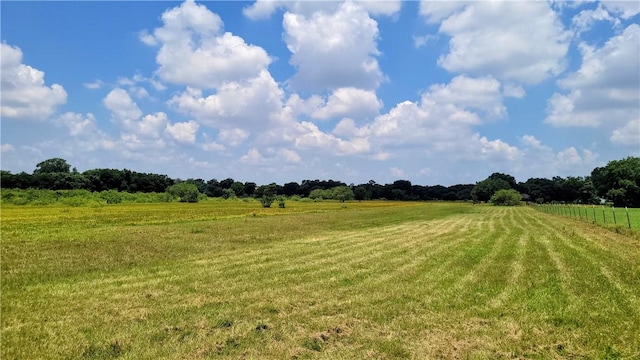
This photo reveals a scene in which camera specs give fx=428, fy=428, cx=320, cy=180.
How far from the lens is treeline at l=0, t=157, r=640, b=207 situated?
102 metres

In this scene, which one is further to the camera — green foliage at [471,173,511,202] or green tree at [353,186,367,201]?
green tree at [353,186,367,201]

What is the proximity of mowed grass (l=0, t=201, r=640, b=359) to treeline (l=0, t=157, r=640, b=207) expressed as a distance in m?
85.3

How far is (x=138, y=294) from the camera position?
10914mm

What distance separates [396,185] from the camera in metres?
198

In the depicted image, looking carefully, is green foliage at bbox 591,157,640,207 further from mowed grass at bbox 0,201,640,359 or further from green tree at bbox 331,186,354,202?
mowed grass at bbox 0,201,640,359

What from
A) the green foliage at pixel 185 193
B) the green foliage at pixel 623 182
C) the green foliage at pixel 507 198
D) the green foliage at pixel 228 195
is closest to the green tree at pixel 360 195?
the green foliage at pixel 228 195

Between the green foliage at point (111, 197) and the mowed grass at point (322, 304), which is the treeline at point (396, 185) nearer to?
the green foliage at point (111, 197)

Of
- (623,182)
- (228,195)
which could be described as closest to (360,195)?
(228,195)

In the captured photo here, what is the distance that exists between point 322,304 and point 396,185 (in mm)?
191496

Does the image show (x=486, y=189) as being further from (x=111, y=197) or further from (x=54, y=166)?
(x=54, y=166)

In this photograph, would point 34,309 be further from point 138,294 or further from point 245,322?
point 245,322

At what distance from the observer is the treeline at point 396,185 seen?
10175 centimetres

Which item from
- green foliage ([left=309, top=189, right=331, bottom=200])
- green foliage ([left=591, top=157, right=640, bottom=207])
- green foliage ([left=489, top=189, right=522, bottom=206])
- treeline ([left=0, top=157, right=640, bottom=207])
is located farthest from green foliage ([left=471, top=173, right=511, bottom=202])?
green foliage ([left=309, top=189, right=331, bottom=200])

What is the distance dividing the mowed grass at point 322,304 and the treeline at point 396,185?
85298 mm
